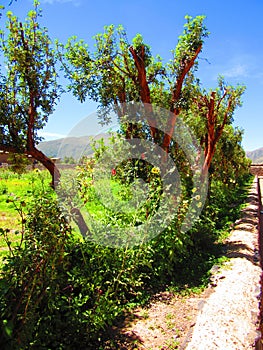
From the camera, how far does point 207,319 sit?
267cm

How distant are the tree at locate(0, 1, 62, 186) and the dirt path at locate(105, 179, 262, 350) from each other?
1.95m

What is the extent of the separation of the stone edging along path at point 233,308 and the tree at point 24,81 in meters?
2.29

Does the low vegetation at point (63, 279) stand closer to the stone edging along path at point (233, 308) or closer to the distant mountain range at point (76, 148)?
the stone edging along path at point (233, 308)

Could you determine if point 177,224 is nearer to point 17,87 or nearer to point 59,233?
point 59,233

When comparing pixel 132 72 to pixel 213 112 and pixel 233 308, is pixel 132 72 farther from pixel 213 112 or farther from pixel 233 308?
pixel 233 308

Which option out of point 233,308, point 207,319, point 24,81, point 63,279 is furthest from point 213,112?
point 63,279

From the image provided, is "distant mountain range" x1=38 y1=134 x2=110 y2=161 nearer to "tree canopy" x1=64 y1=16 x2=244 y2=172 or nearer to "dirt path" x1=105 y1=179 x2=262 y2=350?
"tree canopy" x1=64 y1=16 x2=244 y2=172

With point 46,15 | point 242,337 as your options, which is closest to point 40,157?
point 46,15

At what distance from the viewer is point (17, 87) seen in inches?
162

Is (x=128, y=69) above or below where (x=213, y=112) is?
above

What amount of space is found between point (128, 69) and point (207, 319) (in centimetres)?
382

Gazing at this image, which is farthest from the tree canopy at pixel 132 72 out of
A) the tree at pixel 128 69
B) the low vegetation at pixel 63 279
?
the low vegetation at pixel 63 279

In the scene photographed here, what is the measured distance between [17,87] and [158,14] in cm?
212

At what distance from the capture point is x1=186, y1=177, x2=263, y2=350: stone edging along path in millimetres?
2340
